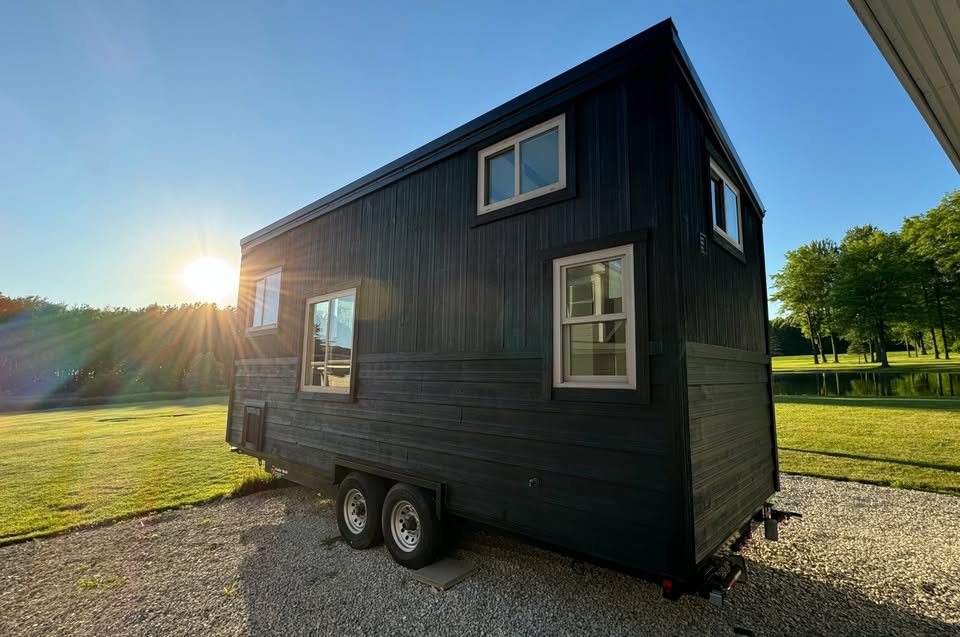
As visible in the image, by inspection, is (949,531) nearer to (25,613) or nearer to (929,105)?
(929,105)

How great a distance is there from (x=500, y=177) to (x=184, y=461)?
10.7 meters

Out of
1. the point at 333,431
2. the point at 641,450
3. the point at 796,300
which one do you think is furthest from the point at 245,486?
the point at 796,300

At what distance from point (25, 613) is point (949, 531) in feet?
33.4

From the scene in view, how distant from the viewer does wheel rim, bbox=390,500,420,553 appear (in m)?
4.39

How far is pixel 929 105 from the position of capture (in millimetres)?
3156

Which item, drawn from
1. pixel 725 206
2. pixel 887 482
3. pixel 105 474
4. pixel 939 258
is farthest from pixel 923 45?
pixel 939 258

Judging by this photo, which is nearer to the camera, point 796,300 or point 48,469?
point 48,469

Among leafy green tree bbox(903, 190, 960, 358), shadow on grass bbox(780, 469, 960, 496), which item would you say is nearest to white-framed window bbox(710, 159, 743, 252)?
shadow on grass bbox(780, 469, 960, 496)

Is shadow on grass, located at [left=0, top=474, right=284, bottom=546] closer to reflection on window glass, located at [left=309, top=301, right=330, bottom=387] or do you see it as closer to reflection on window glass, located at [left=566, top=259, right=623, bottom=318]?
reflection on window glass, located at [left=309, top=301, right=330, bottom=387]

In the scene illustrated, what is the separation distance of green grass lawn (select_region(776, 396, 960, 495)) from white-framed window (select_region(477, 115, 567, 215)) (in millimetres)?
8580

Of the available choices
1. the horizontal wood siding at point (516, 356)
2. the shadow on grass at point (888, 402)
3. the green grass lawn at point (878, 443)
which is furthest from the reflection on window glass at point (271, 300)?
the shadow on grass at point (888, 402)

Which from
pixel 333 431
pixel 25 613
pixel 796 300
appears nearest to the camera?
pixel 25 613

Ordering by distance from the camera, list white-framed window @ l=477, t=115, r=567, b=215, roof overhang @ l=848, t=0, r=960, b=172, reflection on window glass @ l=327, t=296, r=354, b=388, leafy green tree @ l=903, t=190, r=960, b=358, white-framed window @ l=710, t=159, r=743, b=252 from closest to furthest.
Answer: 1. roof overhang @ l=848, t=0, r=960, b=172
2. white-framed window @ l=477, t=115, r=567, b=215
3. white-framed window @ l=710, t=159, r=743, b=252
4. reflection on window glass @ l=327, t=296, r=354, b=388
5. leafy green tree @ l=903, t=190, r=960, b=358

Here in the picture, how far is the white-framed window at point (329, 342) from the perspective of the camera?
5.77 meters
